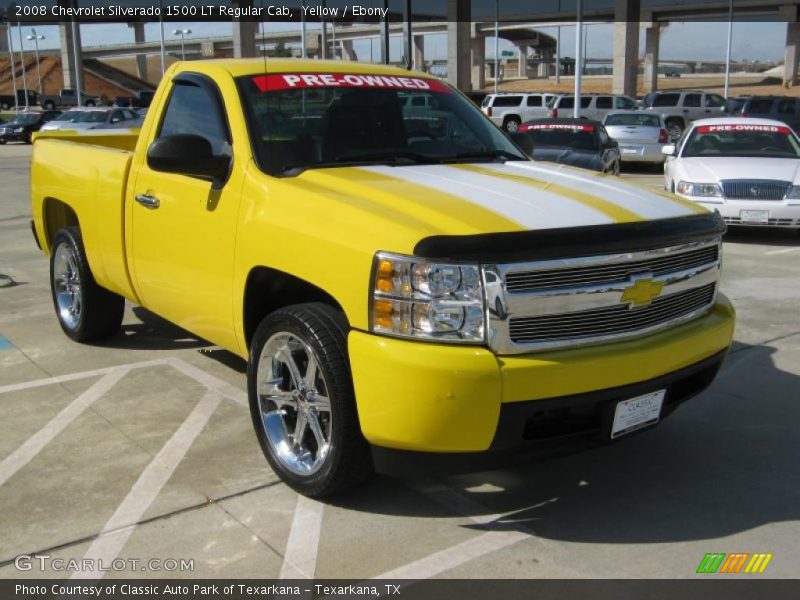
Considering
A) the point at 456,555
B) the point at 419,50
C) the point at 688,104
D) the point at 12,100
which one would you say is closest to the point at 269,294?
the point at 456,555

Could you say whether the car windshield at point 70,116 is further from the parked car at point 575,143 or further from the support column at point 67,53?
the support column at point 67,53

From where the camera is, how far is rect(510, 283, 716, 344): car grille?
131 inches

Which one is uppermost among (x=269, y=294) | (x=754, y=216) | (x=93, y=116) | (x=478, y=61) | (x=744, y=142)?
(x=478, y=61)

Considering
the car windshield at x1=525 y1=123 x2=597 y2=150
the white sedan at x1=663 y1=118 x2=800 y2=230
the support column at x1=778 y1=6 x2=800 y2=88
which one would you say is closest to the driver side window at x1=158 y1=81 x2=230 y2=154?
the white sedan at x1=663 y1=118 x2=800 y2=230

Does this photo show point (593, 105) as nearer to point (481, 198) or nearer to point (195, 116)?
point (195, 116)

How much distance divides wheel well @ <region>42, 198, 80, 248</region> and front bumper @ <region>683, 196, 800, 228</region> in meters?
7.28

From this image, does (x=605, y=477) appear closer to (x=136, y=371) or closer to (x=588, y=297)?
(x=588, y=297)

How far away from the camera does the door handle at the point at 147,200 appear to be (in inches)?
191

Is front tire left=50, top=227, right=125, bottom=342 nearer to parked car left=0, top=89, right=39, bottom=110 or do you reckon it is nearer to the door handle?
the door handle

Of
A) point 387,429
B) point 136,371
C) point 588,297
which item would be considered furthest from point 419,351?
point 136,371

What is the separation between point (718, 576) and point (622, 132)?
64.5ft

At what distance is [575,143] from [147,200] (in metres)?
11.1

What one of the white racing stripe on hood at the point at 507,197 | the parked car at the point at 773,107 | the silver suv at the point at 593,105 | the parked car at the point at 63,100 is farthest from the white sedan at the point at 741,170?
the parked car at the point at 63,100

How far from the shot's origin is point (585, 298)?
3.42m
